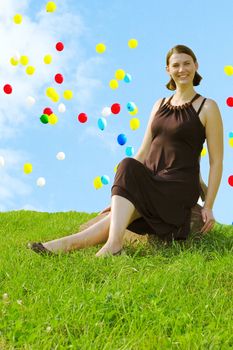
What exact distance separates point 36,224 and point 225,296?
11.7 feet

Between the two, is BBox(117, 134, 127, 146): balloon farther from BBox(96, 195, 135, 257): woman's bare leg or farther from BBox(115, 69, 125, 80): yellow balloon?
BBox(96, 195, 135, 257): woman's bare leg

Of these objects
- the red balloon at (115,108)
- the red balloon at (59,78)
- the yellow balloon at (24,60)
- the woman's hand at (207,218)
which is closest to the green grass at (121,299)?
the woman's hand at (207,218)

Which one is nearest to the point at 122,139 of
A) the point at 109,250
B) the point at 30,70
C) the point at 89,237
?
the point at 30,70

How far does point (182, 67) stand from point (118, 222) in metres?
1.12

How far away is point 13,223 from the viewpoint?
6262 millimetres

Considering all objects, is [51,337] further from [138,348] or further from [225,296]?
[225,296]

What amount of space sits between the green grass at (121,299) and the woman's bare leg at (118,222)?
4.8 inches

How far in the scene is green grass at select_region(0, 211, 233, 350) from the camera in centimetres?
229

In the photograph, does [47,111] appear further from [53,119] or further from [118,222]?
[118,222]

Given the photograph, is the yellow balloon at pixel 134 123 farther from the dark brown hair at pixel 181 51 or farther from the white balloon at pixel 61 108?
the dark brown hair at pixel 181 51

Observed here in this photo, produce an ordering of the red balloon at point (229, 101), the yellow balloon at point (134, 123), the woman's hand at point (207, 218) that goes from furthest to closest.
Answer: the yellow balloon at point (134, 123) < the red balloon at point (229, 101) < the woman's hand at point (207, 218)

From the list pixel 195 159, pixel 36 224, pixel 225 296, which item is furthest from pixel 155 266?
pixel 36 224

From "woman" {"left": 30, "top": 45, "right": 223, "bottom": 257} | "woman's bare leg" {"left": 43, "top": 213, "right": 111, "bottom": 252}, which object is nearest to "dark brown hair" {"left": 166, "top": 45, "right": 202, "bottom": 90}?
"woman" {"left": 30, "top": 45, "right": 223, "bottom": 257}

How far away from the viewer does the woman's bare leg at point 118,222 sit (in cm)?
357
